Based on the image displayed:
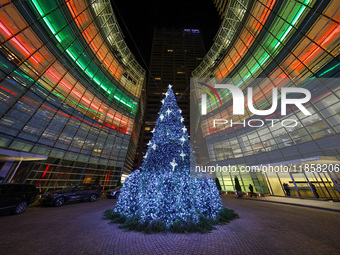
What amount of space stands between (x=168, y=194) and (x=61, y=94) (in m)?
18.2

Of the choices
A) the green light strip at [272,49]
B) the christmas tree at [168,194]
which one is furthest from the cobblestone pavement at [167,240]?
the green light strip at [272,49]

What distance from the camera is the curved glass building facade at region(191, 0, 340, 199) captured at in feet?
36.9

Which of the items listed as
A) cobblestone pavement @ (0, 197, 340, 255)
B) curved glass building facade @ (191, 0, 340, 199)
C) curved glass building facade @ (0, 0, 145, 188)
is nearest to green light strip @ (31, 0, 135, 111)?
curved glass building facade @ (0, 0, 145, 188)

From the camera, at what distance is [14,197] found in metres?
7.45

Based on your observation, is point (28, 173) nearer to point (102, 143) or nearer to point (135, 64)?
point (102, 143)

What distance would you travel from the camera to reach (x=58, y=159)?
616 inches

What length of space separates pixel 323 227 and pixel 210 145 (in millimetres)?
18475

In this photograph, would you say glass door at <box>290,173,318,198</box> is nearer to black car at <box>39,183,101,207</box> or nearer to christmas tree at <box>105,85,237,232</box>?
christmas tree at <box>105,85,237,232</box>

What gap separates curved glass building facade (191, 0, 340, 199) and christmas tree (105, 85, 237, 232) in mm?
10351

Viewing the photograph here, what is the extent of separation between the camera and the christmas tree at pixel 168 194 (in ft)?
→ 17.9

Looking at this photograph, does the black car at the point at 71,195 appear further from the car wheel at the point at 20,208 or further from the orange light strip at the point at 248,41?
the orange light strip at the point at 248,41

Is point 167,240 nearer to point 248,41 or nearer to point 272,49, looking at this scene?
point 272,49

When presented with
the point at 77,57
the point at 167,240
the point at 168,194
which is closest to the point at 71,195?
the point at 168,194

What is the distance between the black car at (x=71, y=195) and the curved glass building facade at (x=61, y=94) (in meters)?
3.58
